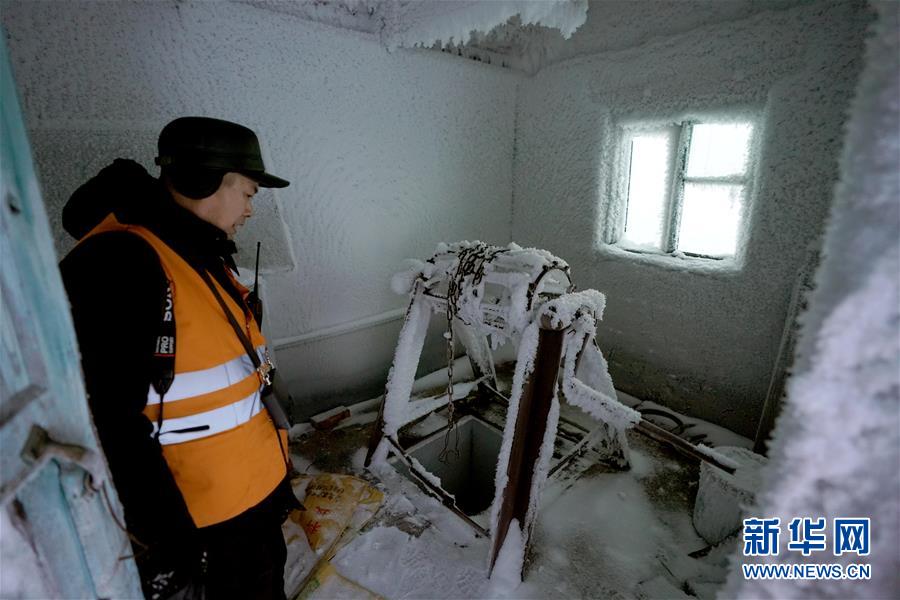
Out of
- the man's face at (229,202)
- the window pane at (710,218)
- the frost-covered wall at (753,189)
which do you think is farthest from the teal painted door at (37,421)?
the window pane at (710,218)

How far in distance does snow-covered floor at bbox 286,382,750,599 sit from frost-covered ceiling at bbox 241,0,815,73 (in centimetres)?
329

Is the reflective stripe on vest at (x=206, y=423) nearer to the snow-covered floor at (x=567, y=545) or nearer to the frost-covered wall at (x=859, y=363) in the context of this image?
the snow-covered floor at (x=567, y=545)

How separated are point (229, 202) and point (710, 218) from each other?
12.5 ft

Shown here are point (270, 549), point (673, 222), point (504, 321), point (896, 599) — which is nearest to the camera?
point (896, 599)

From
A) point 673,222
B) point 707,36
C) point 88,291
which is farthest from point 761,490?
point 707,36

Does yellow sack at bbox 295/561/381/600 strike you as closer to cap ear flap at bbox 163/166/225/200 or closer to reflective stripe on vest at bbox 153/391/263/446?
reflective stripe on vest at bbox 153/391/263/446

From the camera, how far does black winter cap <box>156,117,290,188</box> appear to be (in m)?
1.45

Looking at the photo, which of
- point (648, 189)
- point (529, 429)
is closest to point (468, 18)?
point (648, 189)

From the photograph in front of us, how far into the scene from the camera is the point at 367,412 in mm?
3893

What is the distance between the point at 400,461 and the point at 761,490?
2.78 metres

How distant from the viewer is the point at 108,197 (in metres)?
1.36

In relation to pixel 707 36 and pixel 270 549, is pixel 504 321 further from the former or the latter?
pixel 707 36

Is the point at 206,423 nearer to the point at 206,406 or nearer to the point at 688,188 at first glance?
the point at 206,406

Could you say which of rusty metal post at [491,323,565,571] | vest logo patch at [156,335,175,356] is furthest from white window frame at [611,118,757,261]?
vest logo patch at [156,335,175,356]
